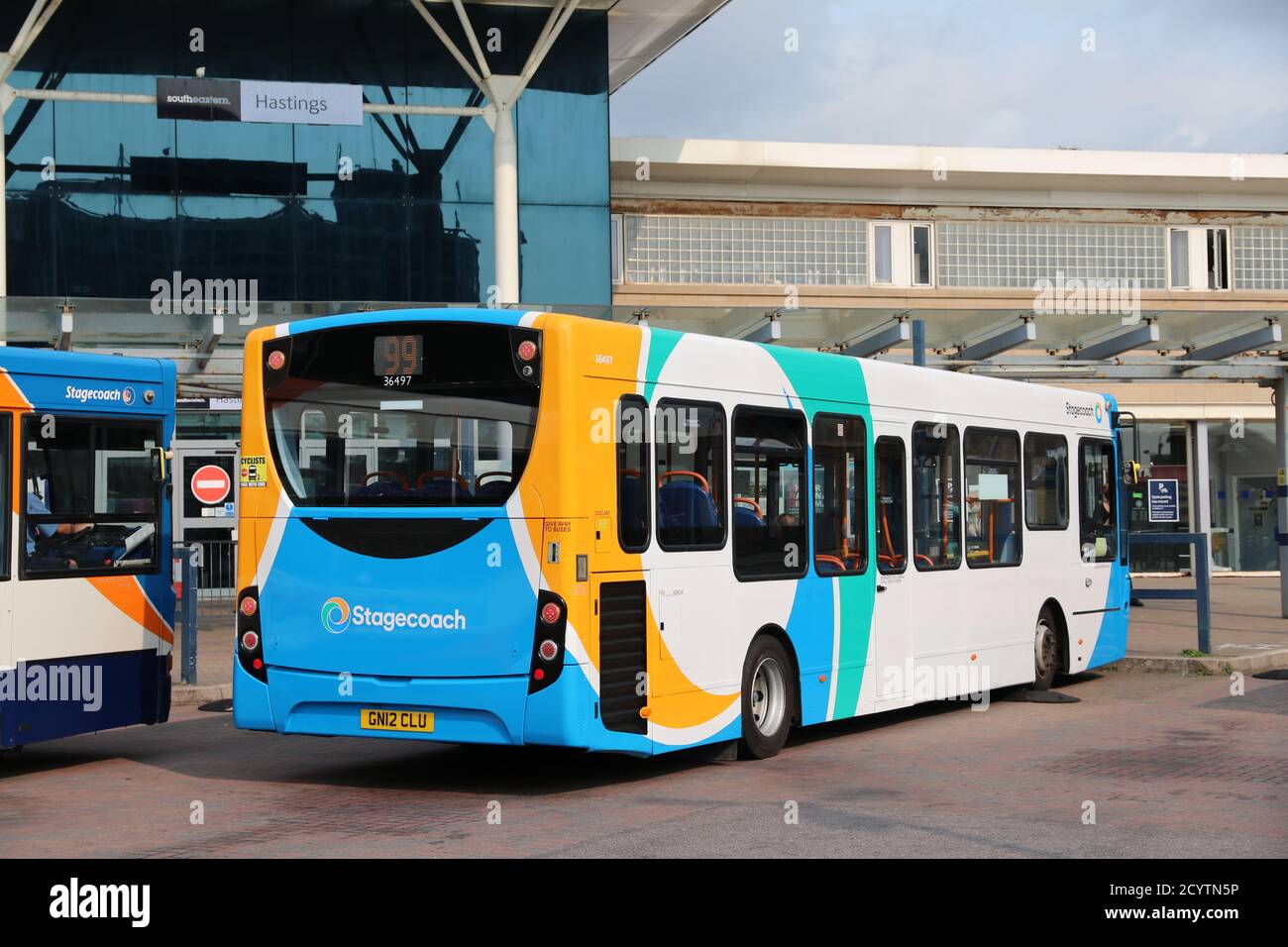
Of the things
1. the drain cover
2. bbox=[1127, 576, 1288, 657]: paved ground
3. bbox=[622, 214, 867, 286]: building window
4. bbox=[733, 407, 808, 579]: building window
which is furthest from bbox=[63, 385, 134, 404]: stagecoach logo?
bbox=[622, 214, 867, 286]: building window

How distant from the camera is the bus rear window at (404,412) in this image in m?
9.70

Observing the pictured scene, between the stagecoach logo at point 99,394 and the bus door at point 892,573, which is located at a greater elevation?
the stagecoach logo at point 99,394

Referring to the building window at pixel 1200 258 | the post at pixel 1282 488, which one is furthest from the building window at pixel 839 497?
the building window at pixel 1200 258

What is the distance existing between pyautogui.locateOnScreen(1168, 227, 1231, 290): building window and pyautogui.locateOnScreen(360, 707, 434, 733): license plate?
84.7 feet

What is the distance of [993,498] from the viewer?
47.6ft

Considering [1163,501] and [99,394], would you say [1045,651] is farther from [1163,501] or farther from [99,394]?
[1163,501]

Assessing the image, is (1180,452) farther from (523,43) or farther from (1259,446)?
(523,43)

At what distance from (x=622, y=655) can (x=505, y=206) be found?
→ 17084 millimetres

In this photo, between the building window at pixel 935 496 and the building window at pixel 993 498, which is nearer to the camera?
the building window at pixel 935 496

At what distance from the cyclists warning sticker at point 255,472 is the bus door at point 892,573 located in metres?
4.78

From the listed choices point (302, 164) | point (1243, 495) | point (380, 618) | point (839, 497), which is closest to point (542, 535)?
point (380, 618)

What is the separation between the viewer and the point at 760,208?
98.7ft

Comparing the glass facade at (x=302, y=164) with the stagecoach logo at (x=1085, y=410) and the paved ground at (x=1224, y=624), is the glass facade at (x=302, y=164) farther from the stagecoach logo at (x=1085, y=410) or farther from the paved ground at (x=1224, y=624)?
the stagecoach logo at (x=1085, y=410)

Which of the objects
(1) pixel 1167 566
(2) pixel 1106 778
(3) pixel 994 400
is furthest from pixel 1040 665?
(1) pixel 1167 566
